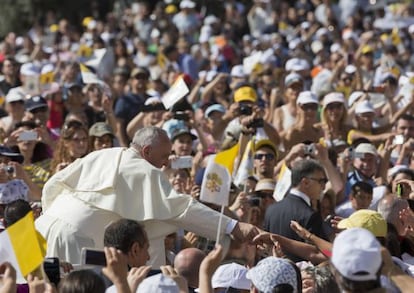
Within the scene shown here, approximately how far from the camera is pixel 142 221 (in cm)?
850

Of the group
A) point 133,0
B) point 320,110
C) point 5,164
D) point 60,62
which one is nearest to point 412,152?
point 320,110

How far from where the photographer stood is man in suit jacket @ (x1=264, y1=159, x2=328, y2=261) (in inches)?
379

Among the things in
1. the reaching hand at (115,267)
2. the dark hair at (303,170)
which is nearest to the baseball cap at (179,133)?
the dark hair at (303,170)

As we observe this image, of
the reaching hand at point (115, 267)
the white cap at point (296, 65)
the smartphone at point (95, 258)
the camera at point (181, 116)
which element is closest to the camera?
the reaching hand at point (115, 267)

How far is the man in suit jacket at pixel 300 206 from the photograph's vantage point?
962 cm

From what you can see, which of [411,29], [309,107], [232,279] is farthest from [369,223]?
[411,29]

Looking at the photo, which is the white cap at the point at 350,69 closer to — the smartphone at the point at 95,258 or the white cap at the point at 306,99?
the white cap at the point at 306,99

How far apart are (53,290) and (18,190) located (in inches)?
129

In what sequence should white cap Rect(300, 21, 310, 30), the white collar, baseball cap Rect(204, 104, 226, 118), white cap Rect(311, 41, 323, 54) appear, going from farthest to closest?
1. white cap Rect(300, 21, 310, 30)
2. white cap Rect(311, 41, 323, 54)
3. baseball cap Rect(204, 104, 226, 118)
4. the white collar

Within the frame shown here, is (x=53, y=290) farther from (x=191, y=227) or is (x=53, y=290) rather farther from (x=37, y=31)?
(x=37, y=31)

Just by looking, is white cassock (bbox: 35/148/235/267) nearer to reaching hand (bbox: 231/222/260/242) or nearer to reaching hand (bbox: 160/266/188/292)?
reaching hand (bbox: 231/222/260/242)

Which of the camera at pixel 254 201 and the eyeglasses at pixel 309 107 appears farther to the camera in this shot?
the eyeglasses at pixel 309 107

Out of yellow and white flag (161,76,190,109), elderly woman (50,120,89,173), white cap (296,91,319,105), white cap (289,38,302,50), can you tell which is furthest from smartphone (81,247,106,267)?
white cap (289,38,302,50)

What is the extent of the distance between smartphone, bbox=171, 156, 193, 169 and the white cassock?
268 centimetres
